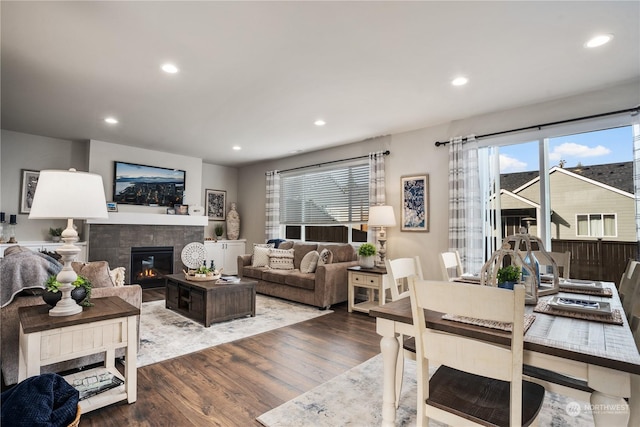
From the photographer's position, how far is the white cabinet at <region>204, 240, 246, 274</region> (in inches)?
276

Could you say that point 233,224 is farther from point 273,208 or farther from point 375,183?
point 375,183

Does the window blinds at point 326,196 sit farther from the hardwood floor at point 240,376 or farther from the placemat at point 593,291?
the placemat at point 593,291

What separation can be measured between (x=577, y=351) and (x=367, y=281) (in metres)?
3.24

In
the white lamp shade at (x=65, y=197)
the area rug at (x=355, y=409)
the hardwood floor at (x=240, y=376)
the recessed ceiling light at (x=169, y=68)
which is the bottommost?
the hardwood floor at (x=240, y=376)

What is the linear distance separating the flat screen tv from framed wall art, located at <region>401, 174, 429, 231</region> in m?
4.48

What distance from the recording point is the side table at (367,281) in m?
4.14

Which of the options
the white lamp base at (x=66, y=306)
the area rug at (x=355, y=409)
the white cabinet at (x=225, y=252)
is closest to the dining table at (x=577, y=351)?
the area rug at (x=355, y=409)

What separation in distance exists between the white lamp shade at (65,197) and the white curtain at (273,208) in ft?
15.7

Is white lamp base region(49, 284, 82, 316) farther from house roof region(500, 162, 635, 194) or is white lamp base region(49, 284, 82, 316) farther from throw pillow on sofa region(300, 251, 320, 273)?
house roof region(500, 162, 635, 194)

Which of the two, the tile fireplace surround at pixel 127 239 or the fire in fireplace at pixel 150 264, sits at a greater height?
the tile fireplace surround at pixel 127 239

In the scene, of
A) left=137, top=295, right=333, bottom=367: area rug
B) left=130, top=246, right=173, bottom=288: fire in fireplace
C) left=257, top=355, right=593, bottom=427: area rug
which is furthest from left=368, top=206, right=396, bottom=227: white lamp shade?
left=130, top=246, right=173, bottom=288: fire in fireplace

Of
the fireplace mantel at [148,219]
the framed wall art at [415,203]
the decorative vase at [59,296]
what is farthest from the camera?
the fireplace mantel at [148,219]

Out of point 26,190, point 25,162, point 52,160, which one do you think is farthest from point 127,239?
point 25,162

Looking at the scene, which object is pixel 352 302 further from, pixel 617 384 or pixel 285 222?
pixel 617 384
